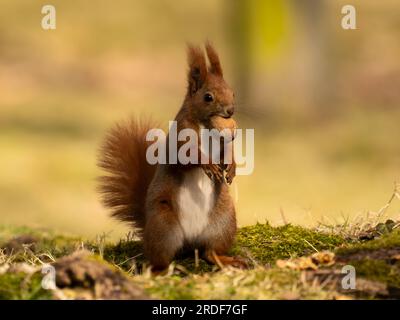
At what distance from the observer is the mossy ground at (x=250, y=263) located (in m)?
4.12

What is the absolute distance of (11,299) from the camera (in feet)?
13.1

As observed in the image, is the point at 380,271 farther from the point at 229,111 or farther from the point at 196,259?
the point at 229,111

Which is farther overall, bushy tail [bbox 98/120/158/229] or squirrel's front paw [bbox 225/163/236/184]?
bushy tail [bbox 98/120/158/229]

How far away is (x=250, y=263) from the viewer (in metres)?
5.32

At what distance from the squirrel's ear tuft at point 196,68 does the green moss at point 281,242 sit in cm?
107

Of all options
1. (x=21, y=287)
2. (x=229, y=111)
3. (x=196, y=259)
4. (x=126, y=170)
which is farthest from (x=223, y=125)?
(x=21, y=287)

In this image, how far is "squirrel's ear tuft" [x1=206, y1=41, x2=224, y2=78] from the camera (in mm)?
5387

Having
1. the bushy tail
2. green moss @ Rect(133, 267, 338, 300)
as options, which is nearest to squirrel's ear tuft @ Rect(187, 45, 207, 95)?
the bushy tail

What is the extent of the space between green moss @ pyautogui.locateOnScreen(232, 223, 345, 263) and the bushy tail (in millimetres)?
706

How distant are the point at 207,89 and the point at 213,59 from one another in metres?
0.27

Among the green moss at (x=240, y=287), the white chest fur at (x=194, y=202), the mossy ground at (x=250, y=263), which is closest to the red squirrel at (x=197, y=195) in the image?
the white chest fur at (x=194, y=202)

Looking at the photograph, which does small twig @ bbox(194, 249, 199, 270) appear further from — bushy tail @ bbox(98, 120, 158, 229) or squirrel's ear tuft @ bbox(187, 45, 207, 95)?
squirrel's ear tuft @ bbox(187, 45, 207, 95)
